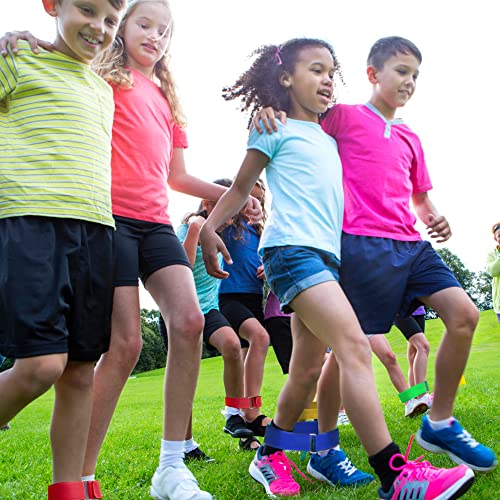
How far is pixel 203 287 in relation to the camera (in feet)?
16.5

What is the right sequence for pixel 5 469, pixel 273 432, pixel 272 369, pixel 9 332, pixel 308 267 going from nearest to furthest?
pixel 9 332, pixel 308 267, pixel 273 432, pixel 5 469, pixel 272 369

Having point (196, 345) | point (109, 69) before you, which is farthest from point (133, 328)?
point (109, 69)

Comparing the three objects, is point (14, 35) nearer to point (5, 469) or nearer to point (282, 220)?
point (282, 220)

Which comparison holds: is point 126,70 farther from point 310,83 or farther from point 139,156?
point 310,83

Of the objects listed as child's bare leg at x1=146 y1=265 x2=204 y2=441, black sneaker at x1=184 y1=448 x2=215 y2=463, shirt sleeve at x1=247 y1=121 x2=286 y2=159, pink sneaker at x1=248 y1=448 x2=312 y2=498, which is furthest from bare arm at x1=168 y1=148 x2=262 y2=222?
black sneaker at x1=184 y1=448 x2=215 y2=463

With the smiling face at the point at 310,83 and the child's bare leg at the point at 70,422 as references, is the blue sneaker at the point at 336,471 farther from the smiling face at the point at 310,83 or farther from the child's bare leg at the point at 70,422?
the smiling face at the point at 310,83

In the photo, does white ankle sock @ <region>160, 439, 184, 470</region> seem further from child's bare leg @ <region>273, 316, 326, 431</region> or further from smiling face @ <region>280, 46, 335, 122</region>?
smiling face @ <region>280, 46, 335, 122</region>

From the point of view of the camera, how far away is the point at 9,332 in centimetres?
208

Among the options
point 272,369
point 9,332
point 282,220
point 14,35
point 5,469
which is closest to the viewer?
point 9,332

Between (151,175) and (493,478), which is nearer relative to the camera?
(493,478)

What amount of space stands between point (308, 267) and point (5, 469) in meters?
2.96

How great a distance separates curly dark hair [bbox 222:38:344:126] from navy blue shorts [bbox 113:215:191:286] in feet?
3.09

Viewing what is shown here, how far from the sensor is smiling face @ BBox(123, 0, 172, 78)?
318 centimetres

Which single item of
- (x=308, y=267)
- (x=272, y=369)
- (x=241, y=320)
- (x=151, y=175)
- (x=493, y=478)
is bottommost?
(x=272, y=369)
